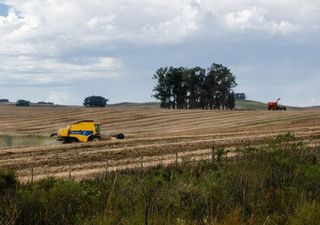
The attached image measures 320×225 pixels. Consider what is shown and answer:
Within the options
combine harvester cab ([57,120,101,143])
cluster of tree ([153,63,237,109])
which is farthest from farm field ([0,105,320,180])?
cluster of tree ([153,63,237,109])

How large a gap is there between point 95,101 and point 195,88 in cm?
3296

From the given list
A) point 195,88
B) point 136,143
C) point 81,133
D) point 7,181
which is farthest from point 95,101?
point 7,181

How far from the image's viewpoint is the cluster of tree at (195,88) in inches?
4176

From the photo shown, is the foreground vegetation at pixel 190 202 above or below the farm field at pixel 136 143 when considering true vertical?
above

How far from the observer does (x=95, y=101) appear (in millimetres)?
129875

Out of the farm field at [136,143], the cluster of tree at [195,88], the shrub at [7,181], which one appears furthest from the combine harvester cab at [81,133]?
the cluster of tree at [195,88]

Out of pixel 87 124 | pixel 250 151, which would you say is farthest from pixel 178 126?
pixel 250 151

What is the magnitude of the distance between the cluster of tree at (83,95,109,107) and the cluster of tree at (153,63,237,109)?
25.2 metres

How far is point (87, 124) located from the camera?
126 ft

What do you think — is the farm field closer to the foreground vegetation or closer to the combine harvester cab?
the combine harvester cab

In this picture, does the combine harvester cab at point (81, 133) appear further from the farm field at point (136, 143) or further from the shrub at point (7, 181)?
the shrub at point (7, 181)

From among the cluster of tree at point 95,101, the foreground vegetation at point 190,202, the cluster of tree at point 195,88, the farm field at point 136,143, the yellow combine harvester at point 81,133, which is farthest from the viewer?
the cluster of tree at point 95,101

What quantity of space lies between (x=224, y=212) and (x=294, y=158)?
15.0 feet

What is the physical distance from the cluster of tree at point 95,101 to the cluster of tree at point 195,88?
25223mm
